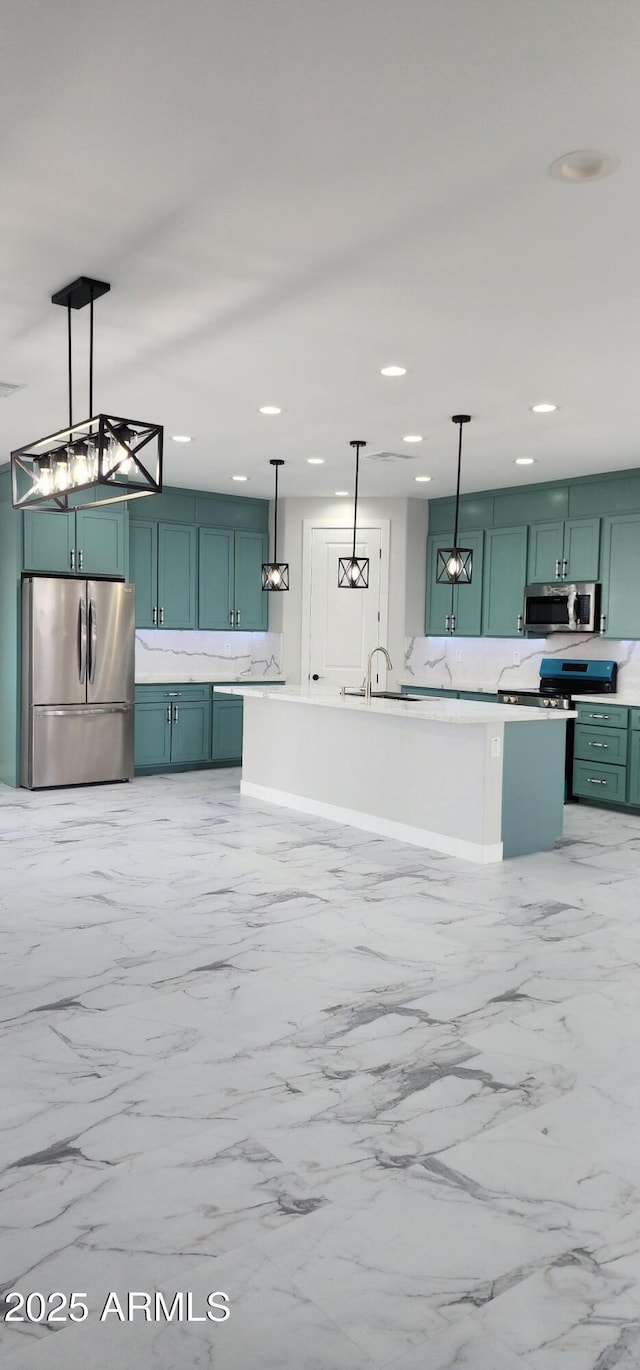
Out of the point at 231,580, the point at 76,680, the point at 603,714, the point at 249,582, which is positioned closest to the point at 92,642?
the point at 76,680

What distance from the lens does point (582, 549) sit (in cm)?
721

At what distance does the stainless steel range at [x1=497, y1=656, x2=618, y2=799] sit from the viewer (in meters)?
6.98

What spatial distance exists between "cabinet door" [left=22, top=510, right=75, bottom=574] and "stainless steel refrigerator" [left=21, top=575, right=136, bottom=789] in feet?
0.38

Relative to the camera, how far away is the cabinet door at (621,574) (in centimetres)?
681

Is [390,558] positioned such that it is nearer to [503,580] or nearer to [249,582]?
[503,580]

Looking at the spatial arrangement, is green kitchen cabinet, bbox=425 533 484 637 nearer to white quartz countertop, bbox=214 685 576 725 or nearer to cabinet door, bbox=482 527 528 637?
cabinet door, bbox=482 527 528 637

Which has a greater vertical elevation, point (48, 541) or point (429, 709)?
point (48, 541)

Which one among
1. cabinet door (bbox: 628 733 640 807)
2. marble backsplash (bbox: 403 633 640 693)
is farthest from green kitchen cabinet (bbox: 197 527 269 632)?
cabinet door (bbox: 628 733 640 807)

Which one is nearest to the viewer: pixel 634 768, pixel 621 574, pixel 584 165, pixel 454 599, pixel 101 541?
pixel 584 165

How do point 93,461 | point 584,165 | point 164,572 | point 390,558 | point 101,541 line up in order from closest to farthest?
point 584,165 → point 93,461 → point 101,541 → point 164,572 → point 390,558

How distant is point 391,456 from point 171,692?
2905 mm

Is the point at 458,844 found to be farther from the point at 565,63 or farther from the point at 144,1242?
the point at 565,63

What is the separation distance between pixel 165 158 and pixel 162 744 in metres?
5.97

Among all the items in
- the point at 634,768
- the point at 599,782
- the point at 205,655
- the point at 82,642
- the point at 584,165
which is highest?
the point at 584,165
